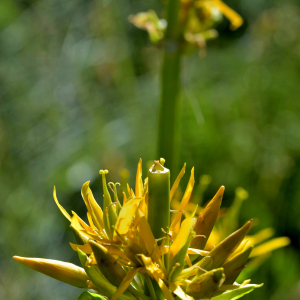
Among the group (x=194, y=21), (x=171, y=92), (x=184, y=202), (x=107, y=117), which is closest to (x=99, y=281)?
(x=184, y=202)

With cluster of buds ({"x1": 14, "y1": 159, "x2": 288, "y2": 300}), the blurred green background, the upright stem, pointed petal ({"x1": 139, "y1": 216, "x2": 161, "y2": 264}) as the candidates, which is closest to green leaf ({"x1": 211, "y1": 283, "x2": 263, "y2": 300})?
cluster of buds ({"x1": 14, "y1": 159, "x2": 288, "y2": 300})

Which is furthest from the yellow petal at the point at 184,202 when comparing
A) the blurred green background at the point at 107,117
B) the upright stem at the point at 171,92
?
the blurred green background at the point at 107,117

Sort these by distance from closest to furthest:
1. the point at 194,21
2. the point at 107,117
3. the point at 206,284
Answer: the point at 206,284, the point at 194,21, the point at 107,117

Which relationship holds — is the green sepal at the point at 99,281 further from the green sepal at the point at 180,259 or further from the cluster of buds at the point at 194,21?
the cluster of buds at the point at 194,21

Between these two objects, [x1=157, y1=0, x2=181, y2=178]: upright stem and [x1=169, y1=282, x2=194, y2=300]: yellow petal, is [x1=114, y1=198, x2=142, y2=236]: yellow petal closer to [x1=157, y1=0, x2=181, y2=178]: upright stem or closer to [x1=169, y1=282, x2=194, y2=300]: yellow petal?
[x1=169, y1=282, x2=194, y2=300]: yellow petal

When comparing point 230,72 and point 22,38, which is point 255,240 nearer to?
point 230,72

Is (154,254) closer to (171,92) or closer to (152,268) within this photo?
(152,268)
